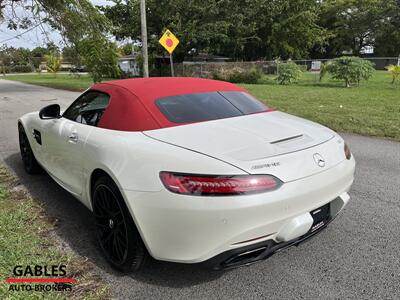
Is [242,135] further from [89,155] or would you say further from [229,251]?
[89,155]

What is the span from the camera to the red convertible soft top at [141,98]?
294 cm

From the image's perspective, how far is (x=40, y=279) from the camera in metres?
2.69

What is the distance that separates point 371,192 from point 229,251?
2.76m

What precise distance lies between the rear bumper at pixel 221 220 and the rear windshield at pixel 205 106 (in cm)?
88

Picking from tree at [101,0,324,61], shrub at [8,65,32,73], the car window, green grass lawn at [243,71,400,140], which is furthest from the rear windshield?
shrub at [8,65,32,73]

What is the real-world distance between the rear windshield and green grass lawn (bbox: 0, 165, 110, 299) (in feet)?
4.51

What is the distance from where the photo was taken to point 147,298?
8.27 feet

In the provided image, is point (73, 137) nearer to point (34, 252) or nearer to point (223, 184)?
point (34, 252)

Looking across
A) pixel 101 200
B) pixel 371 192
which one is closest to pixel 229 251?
pixel 101 200

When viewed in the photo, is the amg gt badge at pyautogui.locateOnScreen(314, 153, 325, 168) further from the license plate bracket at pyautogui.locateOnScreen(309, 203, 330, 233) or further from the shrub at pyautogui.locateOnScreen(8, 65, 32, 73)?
the shrub at pyautogui.locateOnScreen(8, 65, 32, 73)

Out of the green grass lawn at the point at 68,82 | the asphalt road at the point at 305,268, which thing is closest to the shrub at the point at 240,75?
the green grass lawn at the point at 68,82

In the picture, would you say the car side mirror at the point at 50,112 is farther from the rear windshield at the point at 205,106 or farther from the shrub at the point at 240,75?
the shrub at the point at 240,75

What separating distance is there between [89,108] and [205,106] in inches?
47.6

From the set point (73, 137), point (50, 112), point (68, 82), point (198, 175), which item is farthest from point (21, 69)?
point (198, 175)
